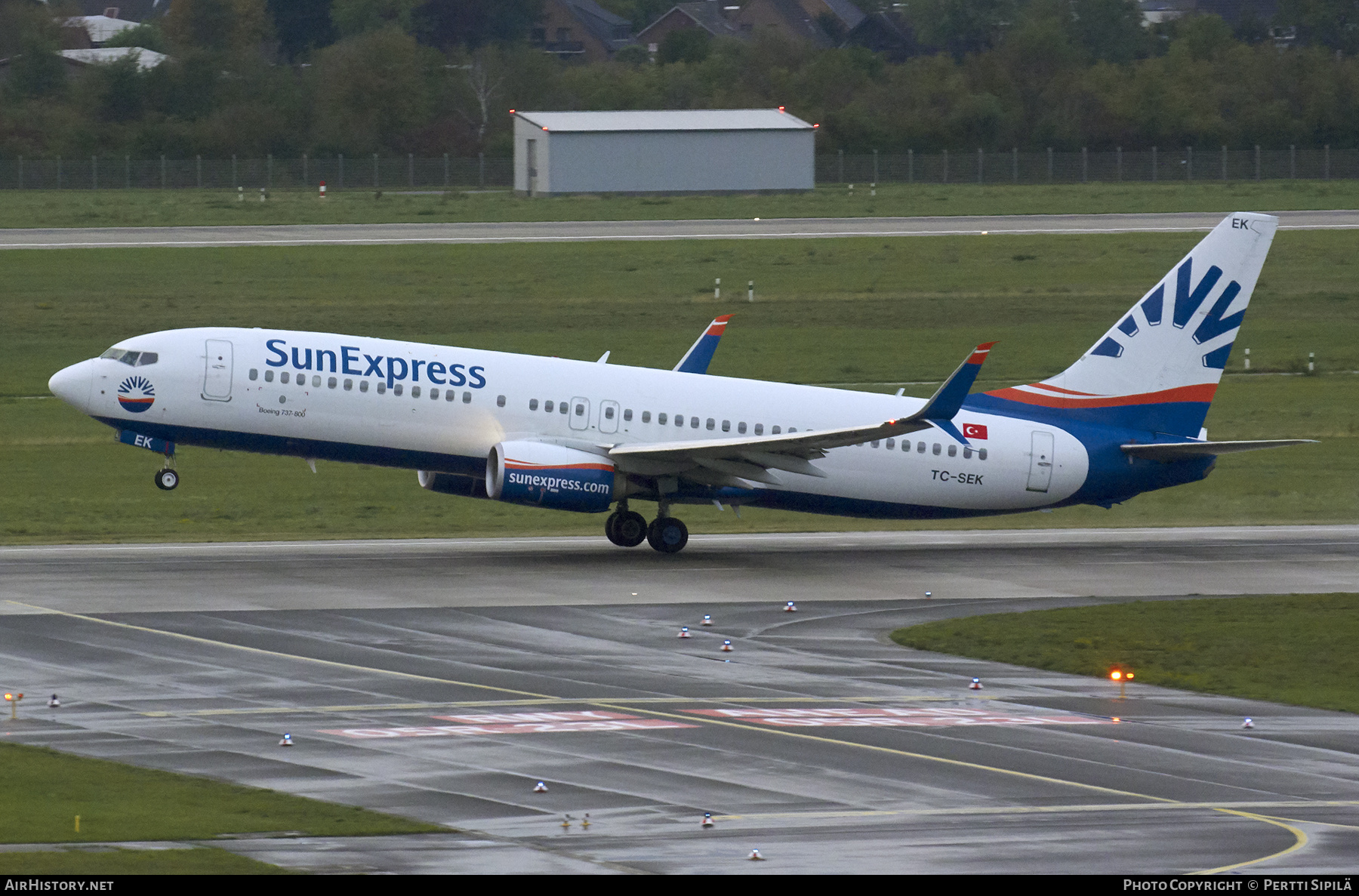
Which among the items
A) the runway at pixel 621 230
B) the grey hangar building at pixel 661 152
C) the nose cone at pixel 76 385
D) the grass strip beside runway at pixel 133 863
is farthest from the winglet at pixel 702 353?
the grey hangar building at pixel 661 152

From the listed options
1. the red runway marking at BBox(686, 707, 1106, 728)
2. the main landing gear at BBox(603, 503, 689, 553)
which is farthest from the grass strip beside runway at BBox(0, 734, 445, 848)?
the main landing gear at BBox(603, 503, 689, 553)

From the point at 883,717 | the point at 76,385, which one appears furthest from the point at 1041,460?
the point at 76,385

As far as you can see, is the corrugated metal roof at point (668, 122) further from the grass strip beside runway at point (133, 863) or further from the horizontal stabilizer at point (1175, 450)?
the grass strip beside runway at point (133, 863)

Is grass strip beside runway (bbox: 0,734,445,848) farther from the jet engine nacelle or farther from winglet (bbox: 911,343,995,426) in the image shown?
winglet (bbox: 911,343,995,426)

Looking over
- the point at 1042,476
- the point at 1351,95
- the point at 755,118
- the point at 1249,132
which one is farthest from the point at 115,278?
the point at 1351,95

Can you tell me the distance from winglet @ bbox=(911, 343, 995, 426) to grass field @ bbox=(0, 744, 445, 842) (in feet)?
55.1

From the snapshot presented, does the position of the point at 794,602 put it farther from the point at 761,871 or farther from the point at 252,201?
the point at 252,201

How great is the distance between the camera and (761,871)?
54.0ft

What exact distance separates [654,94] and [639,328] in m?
76.3

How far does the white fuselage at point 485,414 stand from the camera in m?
36.7

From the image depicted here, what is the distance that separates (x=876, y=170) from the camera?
11656cm

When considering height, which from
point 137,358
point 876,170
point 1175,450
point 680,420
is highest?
point 876,170

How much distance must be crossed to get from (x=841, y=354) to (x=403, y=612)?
122 feet

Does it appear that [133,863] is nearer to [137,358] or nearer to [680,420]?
[137,358]
